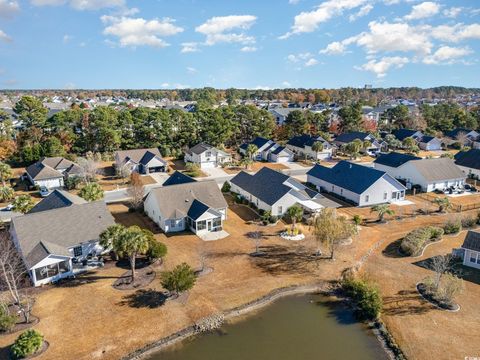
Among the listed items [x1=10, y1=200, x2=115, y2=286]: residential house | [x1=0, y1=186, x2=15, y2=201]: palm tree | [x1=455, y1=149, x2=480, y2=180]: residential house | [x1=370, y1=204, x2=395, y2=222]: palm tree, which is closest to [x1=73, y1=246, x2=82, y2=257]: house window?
[x1=10, y1=200, x2=115, y2=286]: residential house

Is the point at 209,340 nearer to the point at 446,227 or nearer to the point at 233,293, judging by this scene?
the point at 233,293

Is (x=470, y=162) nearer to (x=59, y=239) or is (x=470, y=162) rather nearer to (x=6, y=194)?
(x=59, y=239)

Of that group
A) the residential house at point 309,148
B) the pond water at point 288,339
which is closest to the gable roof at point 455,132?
the residential house at point 309,148

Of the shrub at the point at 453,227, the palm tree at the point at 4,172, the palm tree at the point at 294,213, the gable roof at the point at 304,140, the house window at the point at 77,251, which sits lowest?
the shrub at the point at 453,227

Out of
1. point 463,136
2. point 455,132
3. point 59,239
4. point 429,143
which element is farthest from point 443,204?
point 455,132

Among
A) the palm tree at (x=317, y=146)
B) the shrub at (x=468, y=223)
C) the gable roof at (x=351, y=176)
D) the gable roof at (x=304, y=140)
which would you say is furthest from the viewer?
the gable roof at (x=304, y=140)

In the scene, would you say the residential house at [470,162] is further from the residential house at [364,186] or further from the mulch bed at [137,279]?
the mulch bed at [137,279]

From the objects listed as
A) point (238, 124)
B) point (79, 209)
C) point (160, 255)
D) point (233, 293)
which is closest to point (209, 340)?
point (233, 293)

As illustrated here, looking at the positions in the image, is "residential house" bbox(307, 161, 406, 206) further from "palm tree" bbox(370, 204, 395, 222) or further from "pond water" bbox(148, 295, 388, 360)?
"pond water" bbox(148, 295, 388, 360)
